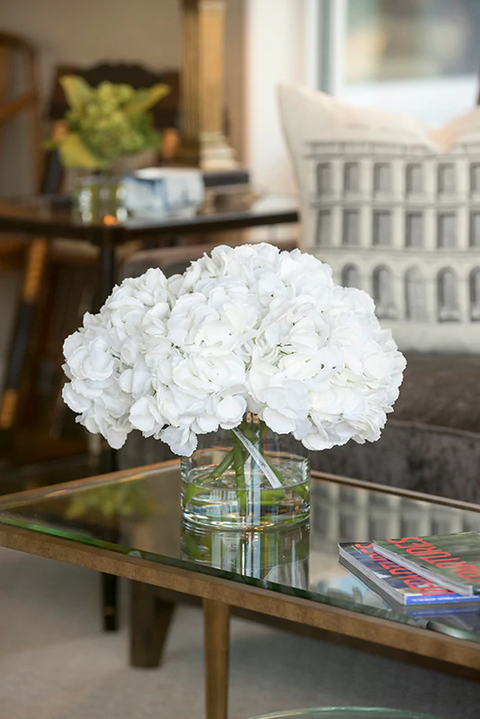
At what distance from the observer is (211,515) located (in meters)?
1.20

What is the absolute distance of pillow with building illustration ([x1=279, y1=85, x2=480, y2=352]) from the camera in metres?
2.01

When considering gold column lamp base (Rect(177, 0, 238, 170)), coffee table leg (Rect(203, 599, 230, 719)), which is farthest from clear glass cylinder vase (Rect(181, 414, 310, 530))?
gold column lamp base (Rect(177, 0, 238, 170))

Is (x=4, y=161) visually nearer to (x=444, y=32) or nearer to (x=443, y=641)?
(x=444, y=32)

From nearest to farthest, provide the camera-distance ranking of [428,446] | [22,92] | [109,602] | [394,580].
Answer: [394,580] → [428,446] → [109,602] → [22,92]

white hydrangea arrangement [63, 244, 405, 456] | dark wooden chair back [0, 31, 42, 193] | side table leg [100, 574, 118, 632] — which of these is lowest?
side table leg [100, 574, 118, 632]

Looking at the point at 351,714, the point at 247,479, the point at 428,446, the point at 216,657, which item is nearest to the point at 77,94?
the point at 428,446

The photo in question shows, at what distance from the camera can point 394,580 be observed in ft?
3.39

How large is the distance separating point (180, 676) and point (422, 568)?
2.97ft

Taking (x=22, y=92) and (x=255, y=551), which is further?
(x=22, y=92)

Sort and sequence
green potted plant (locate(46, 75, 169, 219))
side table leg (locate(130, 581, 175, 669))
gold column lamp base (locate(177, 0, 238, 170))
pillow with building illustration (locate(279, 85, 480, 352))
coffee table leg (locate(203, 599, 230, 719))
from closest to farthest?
coffee table leg (locate(203, 599, 230, 719)), side table leg (locate(130, 581, 175, 669)), pillow with building illustration (locate(279, 85, 480, 352)), green potted plant (locate(46, 75, 169, 219)), gold column lamp base (locate(177, 0, 238, 170))

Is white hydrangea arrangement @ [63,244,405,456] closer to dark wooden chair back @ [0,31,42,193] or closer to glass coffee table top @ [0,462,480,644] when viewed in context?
glass coffee table top @ [0,462,480,644]

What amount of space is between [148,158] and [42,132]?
2.70 feet

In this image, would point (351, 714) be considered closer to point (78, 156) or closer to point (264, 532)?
point (264, 532)

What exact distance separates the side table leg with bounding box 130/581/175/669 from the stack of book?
2.66ft
